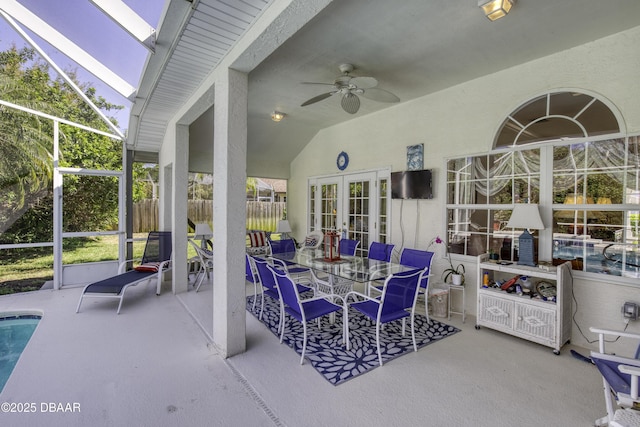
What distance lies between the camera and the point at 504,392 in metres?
2.30

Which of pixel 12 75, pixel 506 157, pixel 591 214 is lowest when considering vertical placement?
pixel 591 214

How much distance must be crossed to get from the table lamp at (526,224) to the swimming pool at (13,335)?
535 cm

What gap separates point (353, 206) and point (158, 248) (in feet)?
12.1

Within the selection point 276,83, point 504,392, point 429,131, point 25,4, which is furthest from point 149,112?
point 504,392

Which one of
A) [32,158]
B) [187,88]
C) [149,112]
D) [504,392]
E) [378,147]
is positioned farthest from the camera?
[378,147]

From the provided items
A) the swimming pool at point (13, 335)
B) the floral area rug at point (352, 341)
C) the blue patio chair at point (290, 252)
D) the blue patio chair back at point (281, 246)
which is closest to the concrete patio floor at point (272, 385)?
the floral area rug at point (352, 341)

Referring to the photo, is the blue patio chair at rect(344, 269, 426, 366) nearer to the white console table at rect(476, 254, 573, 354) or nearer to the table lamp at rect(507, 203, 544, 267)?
the white console table at rect(476, 254, 573, 354)

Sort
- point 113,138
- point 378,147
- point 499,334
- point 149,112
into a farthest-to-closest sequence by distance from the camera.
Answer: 1. point 113,138
2. point 378,147
3. point 149,112
4. point 499,334

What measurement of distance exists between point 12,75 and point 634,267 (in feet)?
26.7

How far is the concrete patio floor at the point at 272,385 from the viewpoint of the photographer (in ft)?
6.61

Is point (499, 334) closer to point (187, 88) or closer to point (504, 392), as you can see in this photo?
point (504, 392)

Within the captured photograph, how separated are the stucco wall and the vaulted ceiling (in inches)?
5.3

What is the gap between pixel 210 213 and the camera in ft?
27.0

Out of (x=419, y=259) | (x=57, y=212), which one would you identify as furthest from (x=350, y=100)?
(x=57, y=212)
